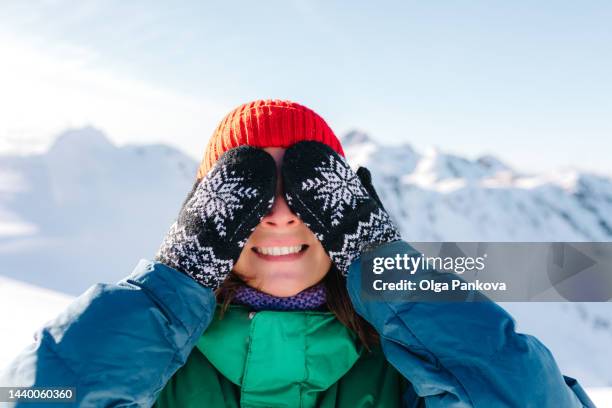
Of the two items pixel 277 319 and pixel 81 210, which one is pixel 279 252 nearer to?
pixel 277 319

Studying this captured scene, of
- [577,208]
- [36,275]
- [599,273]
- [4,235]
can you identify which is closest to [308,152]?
[599,273]

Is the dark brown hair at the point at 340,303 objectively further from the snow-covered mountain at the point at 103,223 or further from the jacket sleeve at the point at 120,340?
the snow-covered mountain at the point at 103,223

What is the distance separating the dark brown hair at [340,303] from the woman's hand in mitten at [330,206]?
0.08 m

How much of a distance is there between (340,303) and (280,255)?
0.62ft

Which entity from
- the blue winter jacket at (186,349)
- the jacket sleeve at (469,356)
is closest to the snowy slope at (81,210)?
the blue winter jacket at (186,349)

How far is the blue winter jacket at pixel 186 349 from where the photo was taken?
1010 mm

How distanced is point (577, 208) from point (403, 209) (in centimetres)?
1618

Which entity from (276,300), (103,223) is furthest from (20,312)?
(103,223)

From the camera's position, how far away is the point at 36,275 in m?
5.39

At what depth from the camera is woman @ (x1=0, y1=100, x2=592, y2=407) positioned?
3.39 ft

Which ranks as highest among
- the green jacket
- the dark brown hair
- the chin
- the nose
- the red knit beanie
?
the red knit beanie

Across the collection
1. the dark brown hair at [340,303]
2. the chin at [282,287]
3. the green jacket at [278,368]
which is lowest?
the green jacket at [278,368]

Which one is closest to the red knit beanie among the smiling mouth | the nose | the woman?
the woman

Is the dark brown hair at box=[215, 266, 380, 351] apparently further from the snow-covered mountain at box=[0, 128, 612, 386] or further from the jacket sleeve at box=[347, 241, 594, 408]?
the snow-covered mountain at box=[0, 128, 612, 386]
